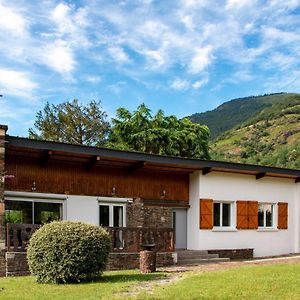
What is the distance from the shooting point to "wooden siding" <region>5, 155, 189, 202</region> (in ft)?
64.5

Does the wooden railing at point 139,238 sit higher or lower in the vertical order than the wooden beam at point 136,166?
lower

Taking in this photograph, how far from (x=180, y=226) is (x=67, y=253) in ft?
34.8

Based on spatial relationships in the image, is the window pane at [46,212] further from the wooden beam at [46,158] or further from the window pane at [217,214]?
the window pane at [217,214]

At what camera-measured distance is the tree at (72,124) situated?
4459 cm

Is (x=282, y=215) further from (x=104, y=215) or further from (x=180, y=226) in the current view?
(x=104, y=215)

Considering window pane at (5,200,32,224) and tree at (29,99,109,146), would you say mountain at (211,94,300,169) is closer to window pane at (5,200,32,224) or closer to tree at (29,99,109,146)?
tree at (29,99,109,146)

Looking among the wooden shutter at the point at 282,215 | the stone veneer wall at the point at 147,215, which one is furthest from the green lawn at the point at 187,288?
the wooden shutter at the point at 282,215

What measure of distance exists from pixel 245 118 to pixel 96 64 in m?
43.1

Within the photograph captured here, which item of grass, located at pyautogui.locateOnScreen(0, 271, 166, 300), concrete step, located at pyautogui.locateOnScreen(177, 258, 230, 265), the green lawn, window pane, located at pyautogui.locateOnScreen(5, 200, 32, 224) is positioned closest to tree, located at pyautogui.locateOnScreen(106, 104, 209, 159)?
concrete step, located at pyautogui.locateOnScreen(177, 258, 230, 265)

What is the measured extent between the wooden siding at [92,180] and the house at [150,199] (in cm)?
4

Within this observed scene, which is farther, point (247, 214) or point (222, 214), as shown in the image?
point (247, 214)

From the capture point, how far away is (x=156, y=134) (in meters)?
44.3

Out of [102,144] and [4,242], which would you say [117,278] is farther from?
[102,144]

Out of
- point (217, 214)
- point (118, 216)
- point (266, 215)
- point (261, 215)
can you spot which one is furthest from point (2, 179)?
point (266, 215)
